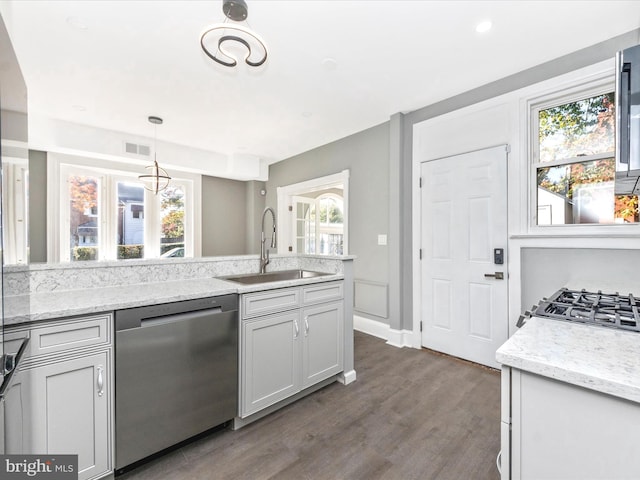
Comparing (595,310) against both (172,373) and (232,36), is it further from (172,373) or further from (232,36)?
(232,36)

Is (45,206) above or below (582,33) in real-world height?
below

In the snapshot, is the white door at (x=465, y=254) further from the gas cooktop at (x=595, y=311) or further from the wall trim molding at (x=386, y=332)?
the gas cooktop at (x=595, y=311)

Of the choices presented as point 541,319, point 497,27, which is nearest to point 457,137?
point 497,27

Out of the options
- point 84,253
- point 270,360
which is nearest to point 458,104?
point 270,360

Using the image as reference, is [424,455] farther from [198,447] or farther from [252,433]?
[198,447]

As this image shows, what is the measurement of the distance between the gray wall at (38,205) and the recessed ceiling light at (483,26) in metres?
5.61

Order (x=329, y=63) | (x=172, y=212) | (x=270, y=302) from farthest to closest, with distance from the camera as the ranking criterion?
(x=172, y=212) < (x=329, y=63) < (x=270, y=302)

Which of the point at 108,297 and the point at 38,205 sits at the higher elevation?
the point at 38,205

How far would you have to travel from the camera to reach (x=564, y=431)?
0.75 metres

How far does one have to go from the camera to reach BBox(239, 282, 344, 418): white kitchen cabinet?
1.91 meters

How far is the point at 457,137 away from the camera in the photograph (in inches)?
120

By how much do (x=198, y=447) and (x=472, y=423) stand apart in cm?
178

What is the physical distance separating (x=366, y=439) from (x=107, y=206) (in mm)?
5236

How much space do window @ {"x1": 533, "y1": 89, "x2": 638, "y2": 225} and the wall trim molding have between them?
178 cm
